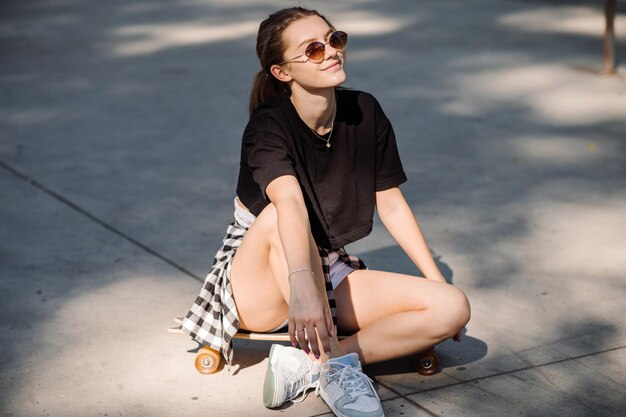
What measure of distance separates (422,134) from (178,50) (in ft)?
10.5

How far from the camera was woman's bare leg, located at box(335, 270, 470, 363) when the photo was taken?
326 cm

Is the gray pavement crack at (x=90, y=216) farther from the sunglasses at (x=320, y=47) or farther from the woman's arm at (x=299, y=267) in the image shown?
the sunglasses at (x=320, y=47)

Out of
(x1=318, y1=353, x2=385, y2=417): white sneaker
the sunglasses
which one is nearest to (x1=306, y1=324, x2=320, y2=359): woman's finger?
(x1=318, y1=353, x2=385, y2=417): white sneaker

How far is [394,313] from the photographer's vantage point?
3.38 metres

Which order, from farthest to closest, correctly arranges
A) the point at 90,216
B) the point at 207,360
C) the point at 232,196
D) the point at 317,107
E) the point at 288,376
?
the point at 232,196
the point at 90,216
the point at 207,360
the point at 317,107
the point at 288,376

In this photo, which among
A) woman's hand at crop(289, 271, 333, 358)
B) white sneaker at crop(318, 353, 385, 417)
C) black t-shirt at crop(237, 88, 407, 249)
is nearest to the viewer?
woman's hand at crop(289, 271, 333, 358)

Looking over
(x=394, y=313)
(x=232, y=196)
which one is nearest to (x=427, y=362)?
(x=394, y=313)

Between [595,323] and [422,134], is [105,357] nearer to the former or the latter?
[595,323]

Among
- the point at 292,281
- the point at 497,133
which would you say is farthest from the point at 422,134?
the point at 292,281

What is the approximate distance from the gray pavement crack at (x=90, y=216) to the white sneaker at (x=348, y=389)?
4.13 ft

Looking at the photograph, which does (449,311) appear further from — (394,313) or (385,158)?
(385,158)

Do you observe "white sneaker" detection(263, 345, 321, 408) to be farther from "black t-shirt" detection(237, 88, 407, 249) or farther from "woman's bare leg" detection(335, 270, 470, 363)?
"black t-shirt" detection(237, 88, 407, 249)

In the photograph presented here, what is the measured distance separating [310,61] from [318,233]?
0.60 meters

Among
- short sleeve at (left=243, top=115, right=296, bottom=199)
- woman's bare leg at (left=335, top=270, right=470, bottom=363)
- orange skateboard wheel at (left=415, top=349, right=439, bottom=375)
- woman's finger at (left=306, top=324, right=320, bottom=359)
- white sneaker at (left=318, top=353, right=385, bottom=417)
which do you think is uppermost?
short sleeve at (left=243, top=115, right=296, bottom=199)
